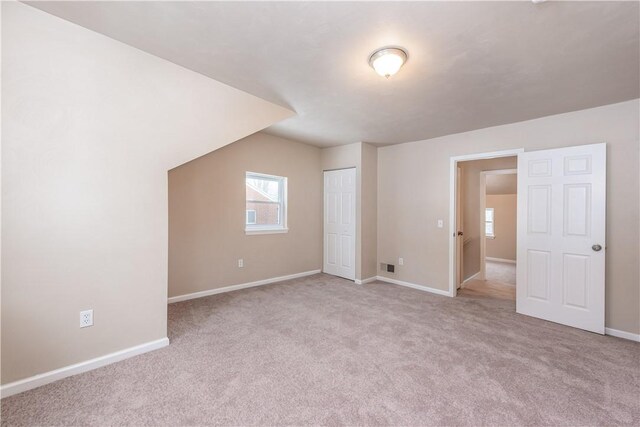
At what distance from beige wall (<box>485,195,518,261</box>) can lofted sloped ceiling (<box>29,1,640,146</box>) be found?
4809mm

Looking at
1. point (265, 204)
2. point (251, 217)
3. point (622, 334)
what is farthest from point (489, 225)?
point (251, 217)

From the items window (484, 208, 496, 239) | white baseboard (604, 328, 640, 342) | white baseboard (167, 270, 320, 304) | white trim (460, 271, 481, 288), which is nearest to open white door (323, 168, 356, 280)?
white baseboard (167, 270, 320, 304)

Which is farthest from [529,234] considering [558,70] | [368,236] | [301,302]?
[301,302]

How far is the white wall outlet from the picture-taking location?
2018 millimetres

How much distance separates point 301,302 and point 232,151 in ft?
7.77

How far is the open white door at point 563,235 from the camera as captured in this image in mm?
2898

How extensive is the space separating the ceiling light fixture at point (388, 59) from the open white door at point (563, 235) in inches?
93.8

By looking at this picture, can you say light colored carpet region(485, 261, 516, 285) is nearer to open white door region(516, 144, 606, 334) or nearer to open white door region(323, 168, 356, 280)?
open white door region(516, 144, 606, 334)

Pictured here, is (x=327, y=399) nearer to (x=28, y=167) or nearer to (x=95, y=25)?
(x=28, y=167)

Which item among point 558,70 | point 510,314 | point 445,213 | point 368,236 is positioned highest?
point 558,70

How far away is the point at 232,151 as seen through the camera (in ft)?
13.3

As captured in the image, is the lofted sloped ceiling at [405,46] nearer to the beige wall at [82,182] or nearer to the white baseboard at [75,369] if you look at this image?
the beige wall at [82,182]

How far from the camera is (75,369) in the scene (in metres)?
2.00

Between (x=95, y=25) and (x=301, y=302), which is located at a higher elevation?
(x=95, y=25)
